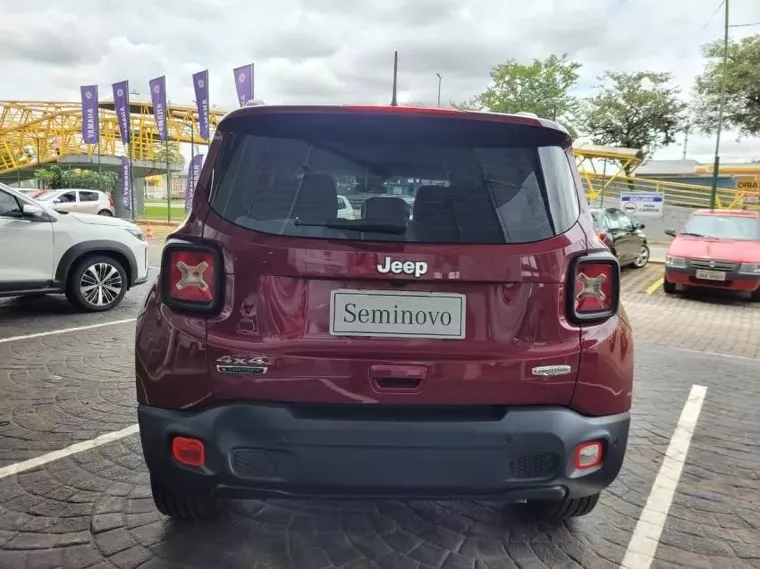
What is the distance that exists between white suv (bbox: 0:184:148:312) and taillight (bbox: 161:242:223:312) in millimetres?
5337

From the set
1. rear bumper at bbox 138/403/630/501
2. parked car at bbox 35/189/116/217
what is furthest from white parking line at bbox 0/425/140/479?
parked car at bbox 35/189/116/217

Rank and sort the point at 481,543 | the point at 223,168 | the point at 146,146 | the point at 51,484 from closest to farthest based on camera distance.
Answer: the point at 223,168
the point at 481,543
the point at 51,484
the point at 146,146

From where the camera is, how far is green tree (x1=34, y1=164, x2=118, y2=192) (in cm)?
3428

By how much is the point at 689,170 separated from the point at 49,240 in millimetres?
53068

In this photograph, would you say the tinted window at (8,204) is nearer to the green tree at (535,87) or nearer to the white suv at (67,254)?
the white suv at (67,254)

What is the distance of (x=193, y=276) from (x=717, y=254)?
1035cm

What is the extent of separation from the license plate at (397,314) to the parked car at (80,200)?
81.7 feet

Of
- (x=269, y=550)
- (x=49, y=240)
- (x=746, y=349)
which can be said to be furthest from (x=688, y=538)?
(x=49, y=240)

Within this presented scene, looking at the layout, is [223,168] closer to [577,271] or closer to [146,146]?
[577,271]

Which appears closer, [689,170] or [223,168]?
[223,168]

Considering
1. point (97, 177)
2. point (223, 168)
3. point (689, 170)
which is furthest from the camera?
point (689, 170)

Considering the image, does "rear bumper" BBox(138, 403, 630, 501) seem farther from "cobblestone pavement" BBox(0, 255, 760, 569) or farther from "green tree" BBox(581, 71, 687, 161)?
"green tree" BBox(581, 71, 687, 161)

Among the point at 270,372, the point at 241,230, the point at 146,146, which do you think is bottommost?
the point at 270,372

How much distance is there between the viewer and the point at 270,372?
6.43 ft
